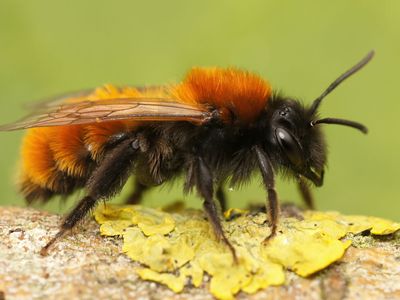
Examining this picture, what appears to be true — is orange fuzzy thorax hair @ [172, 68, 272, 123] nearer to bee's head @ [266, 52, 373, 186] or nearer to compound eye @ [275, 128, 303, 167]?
bee's head @ [266, 52, 373, 186]

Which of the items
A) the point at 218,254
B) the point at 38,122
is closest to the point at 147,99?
the point at 38,122

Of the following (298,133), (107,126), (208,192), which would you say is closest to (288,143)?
(298,133)

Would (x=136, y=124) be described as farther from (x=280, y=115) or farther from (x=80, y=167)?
(x=280, y=115)

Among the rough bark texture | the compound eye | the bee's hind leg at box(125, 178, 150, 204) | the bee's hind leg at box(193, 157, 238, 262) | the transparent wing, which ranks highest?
the transparent wing

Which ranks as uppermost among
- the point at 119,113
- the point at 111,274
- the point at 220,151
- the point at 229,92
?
the point at 229,92

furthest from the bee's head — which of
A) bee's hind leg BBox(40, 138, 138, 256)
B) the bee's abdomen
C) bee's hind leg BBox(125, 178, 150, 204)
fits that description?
bee's hind leg BBox(125, 178, 150, 204)

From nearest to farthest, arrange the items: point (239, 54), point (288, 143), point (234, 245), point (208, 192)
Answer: point (234, 245) → point (208, 192) → point (288, 143) → point (239, 54)

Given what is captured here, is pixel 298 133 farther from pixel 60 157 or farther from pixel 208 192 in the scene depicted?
pixel 60 157
